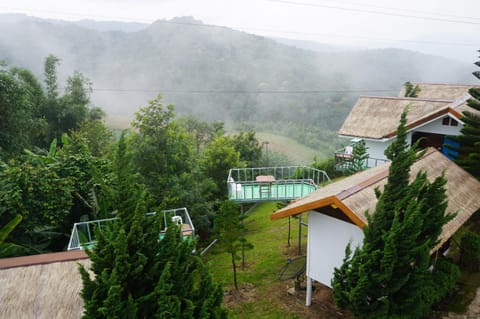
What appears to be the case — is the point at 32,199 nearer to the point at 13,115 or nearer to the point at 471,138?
the point at 13,115

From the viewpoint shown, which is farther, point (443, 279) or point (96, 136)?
point (96, 136)

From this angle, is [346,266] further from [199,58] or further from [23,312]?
[199,58]

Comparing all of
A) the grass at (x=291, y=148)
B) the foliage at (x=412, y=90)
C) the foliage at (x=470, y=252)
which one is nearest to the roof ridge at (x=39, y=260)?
the foliage at (x=470, y=252)

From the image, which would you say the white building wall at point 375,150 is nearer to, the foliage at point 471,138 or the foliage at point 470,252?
the foliage at point 471,138

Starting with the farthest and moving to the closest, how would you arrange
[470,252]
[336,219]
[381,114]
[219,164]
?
[219,164], [381,114], [470,252], [336,219]

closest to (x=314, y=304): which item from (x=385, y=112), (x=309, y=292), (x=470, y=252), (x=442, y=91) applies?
(x=309, y=292)

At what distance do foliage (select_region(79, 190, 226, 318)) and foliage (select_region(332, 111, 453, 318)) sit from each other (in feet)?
7.82

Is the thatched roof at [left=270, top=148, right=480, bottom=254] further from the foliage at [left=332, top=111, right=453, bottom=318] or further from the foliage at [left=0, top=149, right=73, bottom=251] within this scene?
the foliage at [left=0, top=149, right=73, bottom=251]

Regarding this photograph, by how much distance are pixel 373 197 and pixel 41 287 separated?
6.55m

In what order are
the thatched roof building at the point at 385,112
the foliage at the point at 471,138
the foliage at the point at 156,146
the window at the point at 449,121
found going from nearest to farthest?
1. the foliage at the point at 471,138
2. the foliage at the point at 156,146
3. the window at the point at 449,121
4. the thatched roof building at the point at 385,112

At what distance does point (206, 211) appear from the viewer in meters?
15.7

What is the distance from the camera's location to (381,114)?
788 inches

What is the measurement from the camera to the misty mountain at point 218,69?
6875cm

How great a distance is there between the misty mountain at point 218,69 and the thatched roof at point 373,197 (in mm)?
52250
